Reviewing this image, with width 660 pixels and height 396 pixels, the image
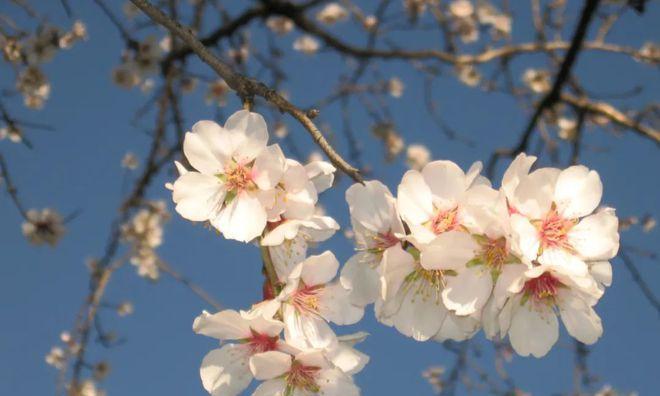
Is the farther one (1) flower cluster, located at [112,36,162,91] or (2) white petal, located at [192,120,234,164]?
(1) flower cluster, located at [112,36,162,91]

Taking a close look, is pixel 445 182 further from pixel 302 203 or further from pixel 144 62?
pixel 144 62

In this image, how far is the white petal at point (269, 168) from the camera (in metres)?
1.14

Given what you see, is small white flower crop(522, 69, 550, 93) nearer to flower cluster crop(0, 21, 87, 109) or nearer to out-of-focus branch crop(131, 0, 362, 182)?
flower cluster crop(0, 21, 87, 109)

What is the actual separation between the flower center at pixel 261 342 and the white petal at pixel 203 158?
27cm

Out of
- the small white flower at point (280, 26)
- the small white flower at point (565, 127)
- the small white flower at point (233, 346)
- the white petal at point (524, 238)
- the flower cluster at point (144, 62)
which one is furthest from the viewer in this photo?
the small white flower at point (280, 26)

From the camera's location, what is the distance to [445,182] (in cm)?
113

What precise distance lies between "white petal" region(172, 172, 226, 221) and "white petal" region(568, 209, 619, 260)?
544 mm

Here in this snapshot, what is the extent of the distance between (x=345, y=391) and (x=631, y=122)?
7.39 feet

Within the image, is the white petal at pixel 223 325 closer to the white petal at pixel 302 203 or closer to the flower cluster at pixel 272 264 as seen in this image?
the flower cluster at pixel 272 264

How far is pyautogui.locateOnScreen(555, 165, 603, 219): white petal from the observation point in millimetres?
1146

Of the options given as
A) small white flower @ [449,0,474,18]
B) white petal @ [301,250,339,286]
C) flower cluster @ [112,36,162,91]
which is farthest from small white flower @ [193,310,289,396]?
small white flower @ [449,0,474,18]

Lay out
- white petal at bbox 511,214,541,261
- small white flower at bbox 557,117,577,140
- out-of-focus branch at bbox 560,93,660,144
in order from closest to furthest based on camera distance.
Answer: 1. white petal at bbox 511,214,541,261
2. out-of-focus branch at bbox 560,93,660,144
3. small white flower at bbox 557,117,577,140

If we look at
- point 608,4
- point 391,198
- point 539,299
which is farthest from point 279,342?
point 608,4

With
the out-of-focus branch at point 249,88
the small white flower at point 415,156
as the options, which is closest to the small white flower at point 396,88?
the small white flower at point 415,156
